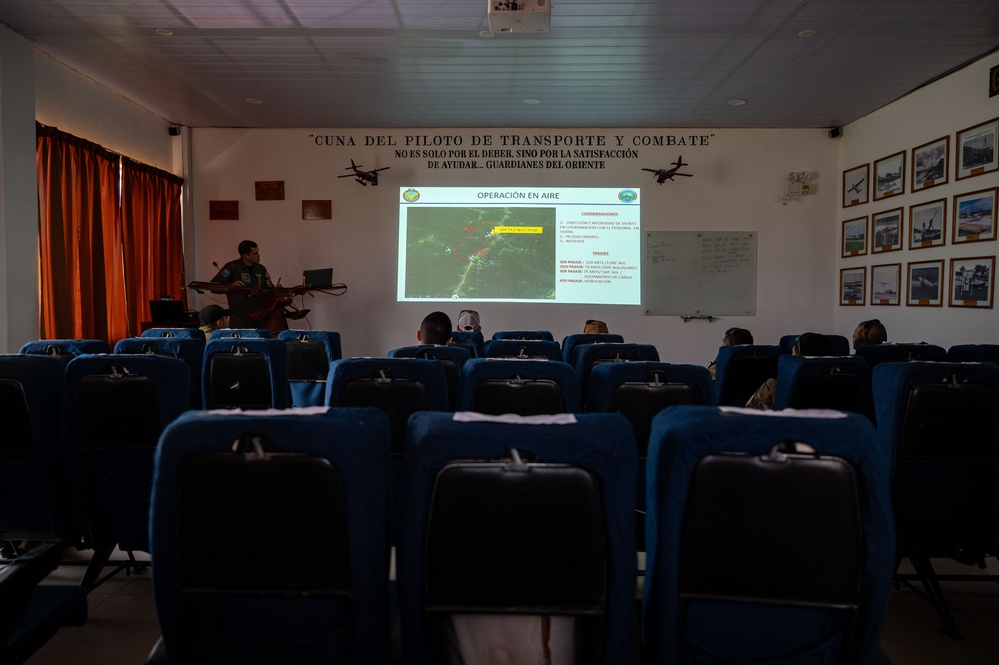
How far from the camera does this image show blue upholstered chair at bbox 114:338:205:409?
3090mm

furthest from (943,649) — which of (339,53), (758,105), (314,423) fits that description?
(758,105)

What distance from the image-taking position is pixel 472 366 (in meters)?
2.17

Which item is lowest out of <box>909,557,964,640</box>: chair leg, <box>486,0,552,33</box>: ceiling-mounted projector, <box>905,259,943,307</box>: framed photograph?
<box>909,557,964,640</box>: chair leg

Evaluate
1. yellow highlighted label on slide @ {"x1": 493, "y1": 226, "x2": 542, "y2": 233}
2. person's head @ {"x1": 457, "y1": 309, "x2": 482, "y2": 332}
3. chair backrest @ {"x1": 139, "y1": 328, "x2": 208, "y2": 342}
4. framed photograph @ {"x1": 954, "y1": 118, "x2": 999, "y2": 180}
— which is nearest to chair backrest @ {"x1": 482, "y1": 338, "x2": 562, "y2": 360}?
chair backrest @ {"x1": 139, "y1": 328, "x2": 208, "y2": 342}

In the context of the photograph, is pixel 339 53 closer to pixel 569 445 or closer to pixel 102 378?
pixel 102 378

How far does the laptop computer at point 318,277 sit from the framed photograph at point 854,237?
6203 millimetres

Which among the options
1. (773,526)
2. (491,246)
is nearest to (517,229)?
(491,246)

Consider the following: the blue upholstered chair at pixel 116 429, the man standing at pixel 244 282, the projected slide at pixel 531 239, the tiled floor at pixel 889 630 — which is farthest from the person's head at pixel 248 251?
the blue upholstered chair at pixel 116 429

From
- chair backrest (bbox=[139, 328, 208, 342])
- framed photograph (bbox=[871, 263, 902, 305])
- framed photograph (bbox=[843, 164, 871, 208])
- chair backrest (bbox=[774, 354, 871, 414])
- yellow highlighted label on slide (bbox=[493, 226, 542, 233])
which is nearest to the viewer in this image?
chair backrest (bbox=[774, 354, 871, 414])

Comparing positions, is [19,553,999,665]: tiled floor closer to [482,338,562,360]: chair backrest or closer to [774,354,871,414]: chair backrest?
[774,354,871,414]: chair backrest

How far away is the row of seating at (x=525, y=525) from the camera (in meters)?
1.04

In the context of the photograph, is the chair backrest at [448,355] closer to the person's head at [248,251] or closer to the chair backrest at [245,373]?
the chair backrest at [245,373]

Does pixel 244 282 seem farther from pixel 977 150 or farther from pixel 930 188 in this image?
pixel 977 150

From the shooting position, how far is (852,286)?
7719 mm
